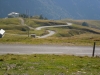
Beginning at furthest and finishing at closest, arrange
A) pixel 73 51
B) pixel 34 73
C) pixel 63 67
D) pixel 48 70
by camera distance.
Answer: pixel 73 51 → pixel 63 67 → pixel 48 70 → pixel 34 73

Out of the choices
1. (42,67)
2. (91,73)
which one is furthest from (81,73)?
(42,67)

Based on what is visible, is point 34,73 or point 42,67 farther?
point 42,67

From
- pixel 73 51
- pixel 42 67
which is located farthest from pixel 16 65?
pixel 73 51

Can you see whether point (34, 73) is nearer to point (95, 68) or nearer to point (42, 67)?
point (42, 67)

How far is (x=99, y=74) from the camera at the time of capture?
15.6 metres

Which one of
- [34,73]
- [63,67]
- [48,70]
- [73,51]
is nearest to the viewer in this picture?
[34,73]

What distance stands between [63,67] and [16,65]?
412 cm

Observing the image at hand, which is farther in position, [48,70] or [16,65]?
[16,65]

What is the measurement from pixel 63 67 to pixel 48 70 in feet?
6.15

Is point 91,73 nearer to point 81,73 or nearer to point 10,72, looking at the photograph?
point 81,73

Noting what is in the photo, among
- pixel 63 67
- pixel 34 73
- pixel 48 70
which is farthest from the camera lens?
pixel 63 67

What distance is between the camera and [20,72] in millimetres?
15312

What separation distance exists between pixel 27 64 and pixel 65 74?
4.31 metres

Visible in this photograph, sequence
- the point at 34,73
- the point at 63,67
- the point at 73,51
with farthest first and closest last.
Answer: the point at 73,51 < the point at 63,67 < the point at 34,73
